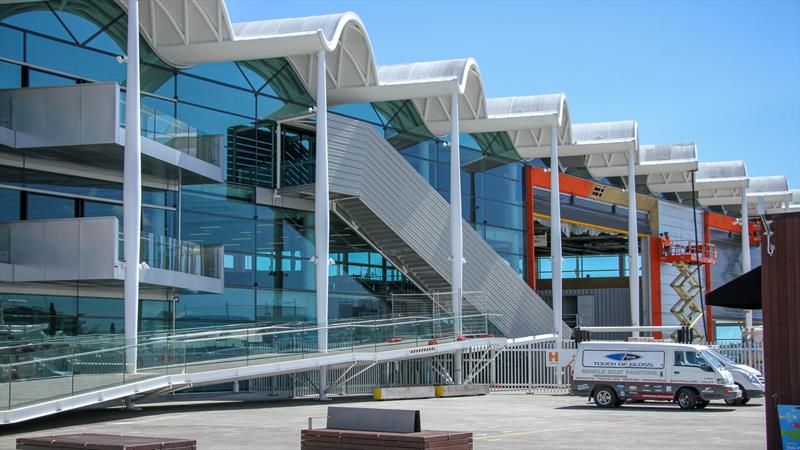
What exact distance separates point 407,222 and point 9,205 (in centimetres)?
1453

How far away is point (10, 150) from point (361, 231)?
13836mm

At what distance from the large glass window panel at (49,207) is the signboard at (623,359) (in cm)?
1414

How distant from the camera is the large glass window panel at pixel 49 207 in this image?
25984mm

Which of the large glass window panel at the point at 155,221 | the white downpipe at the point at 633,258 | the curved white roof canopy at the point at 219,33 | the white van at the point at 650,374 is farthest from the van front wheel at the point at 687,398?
the white downpipe at the point at 633,258

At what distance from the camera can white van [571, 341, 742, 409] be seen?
86.4ft

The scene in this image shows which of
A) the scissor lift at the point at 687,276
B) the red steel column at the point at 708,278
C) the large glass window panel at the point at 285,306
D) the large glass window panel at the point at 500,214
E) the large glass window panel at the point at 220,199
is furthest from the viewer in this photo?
the red steel column at the point at 708,278

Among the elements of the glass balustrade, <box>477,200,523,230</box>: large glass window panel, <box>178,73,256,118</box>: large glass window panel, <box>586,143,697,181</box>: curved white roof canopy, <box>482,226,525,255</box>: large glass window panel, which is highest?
<box>586,143,697,181</box>: curved white roof canopy

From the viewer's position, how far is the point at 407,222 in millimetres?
36156

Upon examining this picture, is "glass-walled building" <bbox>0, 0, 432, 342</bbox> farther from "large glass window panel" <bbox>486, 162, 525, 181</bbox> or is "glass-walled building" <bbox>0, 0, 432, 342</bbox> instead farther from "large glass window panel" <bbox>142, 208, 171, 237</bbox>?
"large glass window panel" <bbox>486, 162, 525, 181</bbox>

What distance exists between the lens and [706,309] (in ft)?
182

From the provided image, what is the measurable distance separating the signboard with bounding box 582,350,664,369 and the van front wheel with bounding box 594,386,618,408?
62 centimetres

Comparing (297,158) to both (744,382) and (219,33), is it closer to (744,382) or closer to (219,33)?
(219,33)

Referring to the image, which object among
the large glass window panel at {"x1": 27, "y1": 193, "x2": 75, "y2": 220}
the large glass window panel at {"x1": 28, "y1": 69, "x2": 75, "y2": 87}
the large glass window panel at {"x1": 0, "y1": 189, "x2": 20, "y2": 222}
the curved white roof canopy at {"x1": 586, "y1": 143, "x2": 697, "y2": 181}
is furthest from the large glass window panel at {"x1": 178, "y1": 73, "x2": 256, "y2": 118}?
the curved white roof canopy at {"x1": 586, "y1": 143, "x2": 697, "y2": 181}

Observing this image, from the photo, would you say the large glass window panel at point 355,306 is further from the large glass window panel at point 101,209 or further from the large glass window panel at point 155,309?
the large glass window panel at point 101,209
